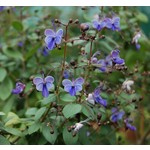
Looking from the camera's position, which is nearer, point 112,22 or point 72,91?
point 72,91

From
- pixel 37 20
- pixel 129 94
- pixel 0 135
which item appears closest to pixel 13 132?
pixel 0 135

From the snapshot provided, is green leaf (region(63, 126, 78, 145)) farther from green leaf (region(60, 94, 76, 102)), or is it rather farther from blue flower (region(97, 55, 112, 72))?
blue flower (region(97, 55, 112, 72))

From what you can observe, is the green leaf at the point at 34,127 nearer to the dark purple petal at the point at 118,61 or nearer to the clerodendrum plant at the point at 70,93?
the clerodendrum plant at the point at 70,93

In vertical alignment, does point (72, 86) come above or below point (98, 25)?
below

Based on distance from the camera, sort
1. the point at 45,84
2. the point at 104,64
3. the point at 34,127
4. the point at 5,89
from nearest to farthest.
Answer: the point at 45,84 → the point at 34,127 → the point at 104,64 → the point at 5,89

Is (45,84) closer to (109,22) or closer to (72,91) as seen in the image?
(72,91)

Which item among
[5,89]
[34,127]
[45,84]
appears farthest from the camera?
[5,89]

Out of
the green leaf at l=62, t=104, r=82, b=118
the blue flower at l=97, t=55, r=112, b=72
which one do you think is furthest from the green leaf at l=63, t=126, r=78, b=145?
the blue flower at l=97, t=55, r=112, b=72

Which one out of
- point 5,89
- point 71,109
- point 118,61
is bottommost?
point 5,89

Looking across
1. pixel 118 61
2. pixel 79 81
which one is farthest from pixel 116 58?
pixel 79 81
